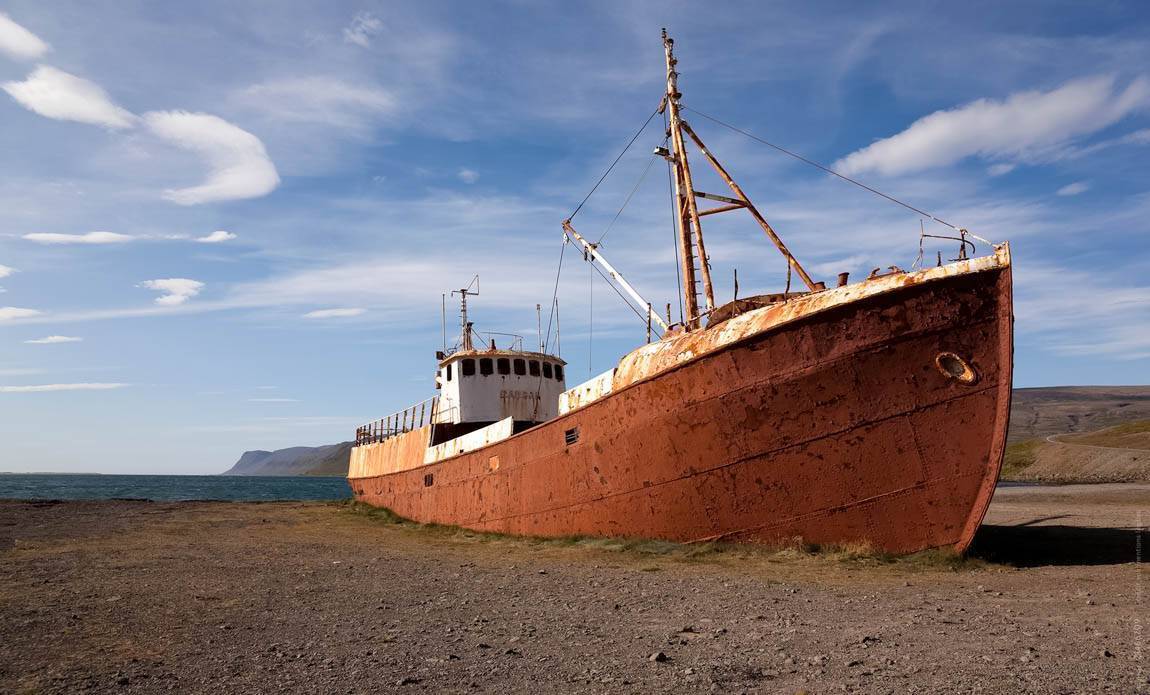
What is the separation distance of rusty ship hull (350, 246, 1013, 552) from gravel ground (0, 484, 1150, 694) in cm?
50

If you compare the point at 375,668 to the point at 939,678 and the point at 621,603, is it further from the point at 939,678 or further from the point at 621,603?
the point at 939,678

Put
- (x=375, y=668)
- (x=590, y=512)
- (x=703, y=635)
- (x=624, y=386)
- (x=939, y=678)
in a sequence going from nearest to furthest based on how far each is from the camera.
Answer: (x=939, y=678), (x=375, y=668), (x=703, y=635), (x=624, y=386), (x=590, y=512)

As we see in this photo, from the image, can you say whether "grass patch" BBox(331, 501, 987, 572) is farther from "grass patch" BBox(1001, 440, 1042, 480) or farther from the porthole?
"grass patch" BBox(1001, 440, 1042, 480)

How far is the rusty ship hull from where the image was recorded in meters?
9.13

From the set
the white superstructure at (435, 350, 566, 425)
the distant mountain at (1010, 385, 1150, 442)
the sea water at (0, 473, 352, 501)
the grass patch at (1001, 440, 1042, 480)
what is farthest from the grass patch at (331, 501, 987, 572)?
the distant mountain at (1010, 385, 1150, 442)

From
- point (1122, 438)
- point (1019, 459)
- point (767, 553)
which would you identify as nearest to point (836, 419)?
point (767, 553)

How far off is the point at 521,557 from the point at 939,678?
7841 mm

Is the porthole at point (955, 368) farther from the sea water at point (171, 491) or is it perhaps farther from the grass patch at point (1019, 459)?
the sea water at point (171, 491)

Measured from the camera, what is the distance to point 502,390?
66.2ft

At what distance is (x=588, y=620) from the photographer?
6711mm

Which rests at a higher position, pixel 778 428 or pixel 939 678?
pixel 778 428

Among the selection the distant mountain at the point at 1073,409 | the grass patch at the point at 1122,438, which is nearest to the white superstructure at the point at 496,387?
the grass patch at the point at 1122,438

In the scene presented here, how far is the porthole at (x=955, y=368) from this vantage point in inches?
359

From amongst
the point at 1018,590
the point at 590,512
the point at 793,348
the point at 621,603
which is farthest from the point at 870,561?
the point at 590,512
